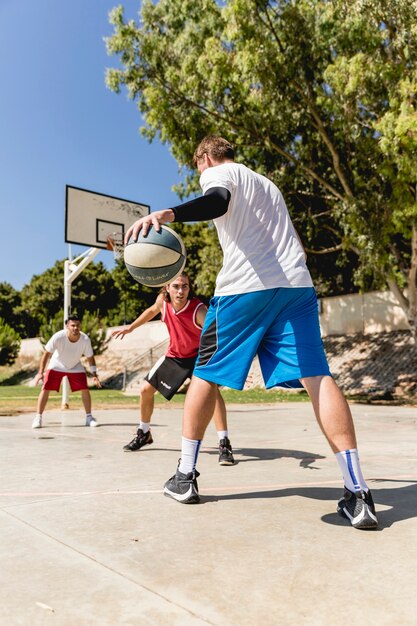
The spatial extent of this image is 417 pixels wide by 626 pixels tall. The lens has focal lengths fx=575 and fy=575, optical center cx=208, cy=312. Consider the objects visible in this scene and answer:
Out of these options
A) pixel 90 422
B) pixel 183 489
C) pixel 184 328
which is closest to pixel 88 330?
pixel 90 422

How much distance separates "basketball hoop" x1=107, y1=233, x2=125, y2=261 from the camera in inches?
584

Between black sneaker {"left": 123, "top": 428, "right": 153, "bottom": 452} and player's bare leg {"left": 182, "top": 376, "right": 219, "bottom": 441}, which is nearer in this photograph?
player's bare leg {"left": 182, "top": 376, "right": 219, "bottom": 441}

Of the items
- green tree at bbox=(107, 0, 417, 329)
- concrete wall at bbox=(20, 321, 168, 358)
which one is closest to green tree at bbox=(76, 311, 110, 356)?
concrete wall at bbox=(20, 321, 168, 358)

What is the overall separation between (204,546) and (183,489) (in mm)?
866

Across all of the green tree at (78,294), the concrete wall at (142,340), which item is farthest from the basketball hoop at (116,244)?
the green tree at (78,294)

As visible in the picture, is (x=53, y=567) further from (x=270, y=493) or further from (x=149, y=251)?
(x=149, y=251)

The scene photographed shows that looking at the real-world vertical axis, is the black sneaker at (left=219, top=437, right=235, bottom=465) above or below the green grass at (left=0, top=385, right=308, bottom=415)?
above

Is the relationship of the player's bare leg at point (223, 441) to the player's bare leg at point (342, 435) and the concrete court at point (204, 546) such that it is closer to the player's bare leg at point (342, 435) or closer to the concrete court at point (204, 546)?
the concrete court at point (204, 546)

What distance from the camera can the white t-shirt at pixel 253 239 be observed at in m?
3.34

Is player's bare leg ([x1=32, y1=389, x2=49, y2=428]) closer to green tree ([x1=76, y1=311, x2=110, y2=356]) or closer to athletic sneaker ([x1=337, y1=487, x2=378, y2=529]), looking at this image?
athletic sneaker ([x1=337, y1=487, x2=378, y2=529])

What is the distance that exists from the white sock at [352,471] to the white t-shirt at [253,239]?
3.24 feet

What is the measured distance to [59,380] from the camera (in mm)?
8906

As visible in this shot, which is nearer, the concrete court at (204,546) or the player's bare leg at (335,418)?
the concrete court at (204,546)

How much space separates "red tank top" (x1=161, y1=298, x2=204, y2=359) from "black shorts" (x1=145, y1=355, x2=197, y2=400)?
2.7 inches
